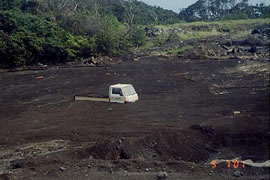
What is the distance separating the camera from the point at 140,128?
16.0m

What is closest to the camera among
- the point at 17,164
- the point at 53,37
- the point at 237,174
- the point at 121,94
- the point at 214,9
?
the point at 237,174

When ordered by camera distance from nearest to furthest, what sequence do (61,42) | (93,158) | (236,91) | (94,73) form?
(93,158), (236,91), (94,73), (61,42)

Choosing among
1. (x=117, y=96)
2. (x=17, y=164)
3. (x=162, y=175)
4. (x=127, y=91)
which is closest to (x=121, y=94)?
(x=117, y=96)

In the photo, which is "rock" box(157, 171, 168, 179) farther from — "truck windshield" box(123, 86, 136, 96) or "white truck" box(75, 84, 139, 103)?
"truck windshield" box(123, 86, 136, 96)

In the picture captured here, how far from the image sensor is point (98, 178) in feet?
34.3

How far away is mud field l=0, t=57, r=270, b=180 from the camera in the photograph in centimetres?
1104

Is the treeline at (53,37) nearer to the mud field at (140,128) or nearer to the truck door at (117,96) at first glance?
the mud field at (140,128)

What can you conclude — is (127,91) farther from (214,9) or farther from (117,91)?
(214,9)

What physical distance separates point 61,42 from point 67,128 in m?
28.3

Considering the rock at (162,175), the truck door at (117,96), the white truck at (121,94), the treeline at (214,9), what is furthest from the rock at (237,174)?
the treeline at (214,9)

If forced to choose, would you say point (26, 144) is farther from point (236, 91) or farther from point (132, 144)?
point (236, 91)

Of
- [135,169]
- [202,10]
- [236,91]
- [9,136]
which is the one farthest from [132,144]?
[202,10]

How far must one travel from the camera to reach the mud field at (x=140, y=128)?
1104 cm

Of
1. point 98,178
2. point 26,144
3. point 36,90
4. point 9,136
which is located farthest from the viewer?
point 36,90
